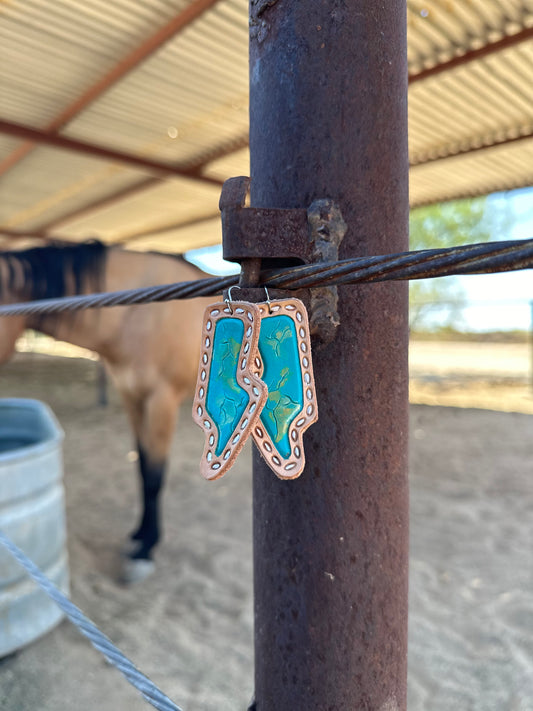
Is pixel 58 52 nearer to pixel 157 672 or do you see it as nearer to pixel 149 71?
pixel 149 71

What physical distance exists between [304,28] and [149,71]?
139 inches

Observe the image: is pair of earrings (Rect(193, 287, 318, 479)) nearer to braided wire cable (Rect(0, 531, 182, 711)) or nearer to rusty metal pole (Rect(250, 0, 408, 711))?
rusty metal pole (Rect(250, 0, 408, 711))

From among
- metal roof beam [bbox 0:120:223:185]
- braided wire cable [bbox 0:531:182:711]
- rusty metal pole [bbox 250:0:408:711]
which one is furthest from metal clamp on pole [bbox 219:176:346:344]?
metal roof beam [bbox 0:120:223:185]

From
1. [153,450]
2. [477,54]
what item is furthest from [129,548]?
[477,54]

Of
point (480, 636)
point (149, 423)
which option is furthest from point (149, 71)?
point (480, 636)

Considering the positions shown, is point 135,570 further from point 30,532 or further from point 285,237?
point 285,237

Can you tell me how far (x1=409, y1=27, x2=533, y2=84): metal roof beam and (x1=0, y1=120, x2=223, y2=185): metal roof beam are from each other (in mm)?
2641

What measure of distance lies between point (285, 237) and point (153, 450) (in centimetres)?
207

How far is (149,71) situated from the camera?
3.49 m

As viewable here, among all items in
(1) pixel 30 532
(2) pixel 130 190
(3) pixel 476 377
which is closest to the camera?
(1) pixel 30 532

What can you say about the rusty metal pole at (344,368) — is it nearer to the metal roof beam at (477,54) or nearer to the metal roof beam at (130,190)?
the metal roof beam at (477,54)

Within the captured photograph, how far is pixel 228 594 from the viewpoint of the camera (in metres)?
2.05

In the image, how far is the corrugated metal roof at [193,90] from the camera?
286 centimetres

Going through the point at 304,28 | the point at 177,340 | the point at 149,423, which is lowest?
the point at 149,423
